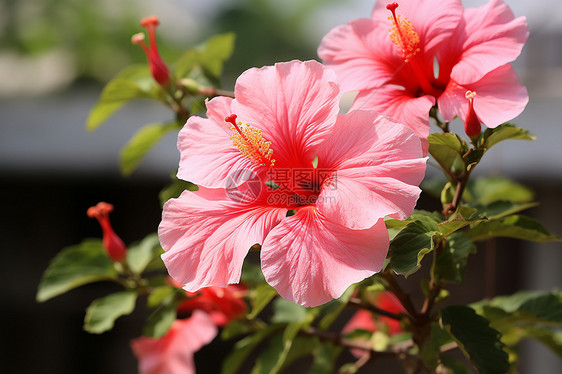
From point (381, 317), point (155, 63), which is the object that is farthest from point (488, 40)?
point (381, 317)

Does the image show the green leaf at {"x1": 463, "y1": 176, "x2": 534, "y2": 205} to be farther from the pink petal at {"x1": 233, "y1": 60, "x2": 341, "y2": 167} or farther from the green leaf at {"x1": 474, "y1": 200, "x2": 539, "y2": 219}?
the pink petal at {"x1": 233, "y1": 60, "x2": 341, "y2": 167}

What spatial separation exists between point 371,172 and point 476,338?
214 millimetres

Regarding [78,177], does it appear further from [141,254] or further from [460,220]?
[460,220]

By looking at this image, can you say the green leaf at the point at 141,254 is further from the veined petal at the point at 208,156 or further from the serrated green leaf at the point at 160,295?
the veined petal at the point at 208,156

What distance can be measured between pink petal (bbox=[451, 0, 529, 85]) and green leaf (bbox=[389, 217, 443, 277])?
14 centimetres

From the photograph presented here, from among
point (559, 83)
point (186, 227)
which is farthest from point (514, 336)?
point (559, 83)

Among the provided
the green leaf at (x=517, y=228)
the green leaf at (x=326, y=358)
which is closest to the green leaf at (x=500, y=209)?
the green leaf at (x=517, y=228)

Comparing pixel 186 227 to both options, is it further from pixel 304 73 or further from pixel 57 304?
pixel 57 304

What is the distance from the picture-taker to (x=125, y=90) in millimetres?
798

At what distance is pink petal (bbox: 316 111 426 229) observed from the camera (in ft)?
1.50

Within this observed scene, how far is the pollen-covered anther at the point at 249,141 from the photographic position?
0.52m

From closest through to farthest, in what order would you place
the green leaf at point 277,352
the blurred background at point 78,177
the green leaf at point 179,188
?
the green leaf at point 179,188
the green leaf at point 277,352
the blurred background at point 78,177

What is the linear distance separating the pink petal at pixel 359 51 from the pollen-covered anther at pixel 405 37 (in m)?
0.03

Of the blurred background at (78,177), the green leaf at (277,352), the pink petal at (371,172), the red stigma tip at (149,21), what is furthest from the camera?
the blurred background at (78,177)
